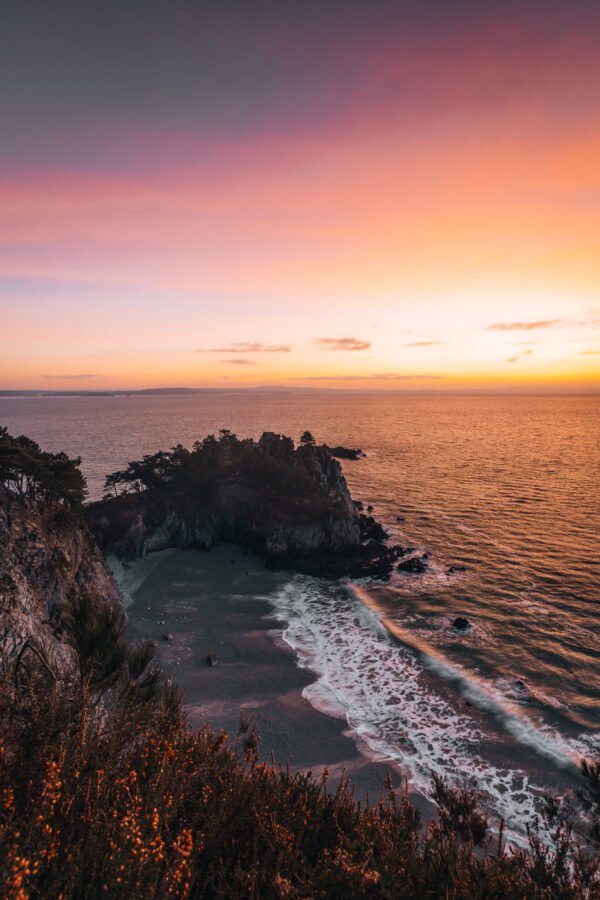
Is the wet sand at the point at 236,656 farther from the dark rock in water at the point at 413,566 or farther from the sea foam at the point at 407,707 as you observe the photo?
the dark rock in water at the point at 413,566

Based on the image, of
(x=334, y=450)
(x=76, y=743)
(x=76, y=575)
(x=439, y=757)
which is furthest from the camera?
(x=334, y=450)

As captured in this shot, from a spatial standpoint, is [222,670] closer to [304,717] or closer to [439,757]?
[304,717]

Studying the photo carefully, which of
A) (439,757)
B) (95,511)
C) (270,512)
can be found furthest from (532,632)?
(95,511)

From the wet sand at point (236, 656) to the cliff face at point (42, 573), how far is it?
Answer: 5212mm

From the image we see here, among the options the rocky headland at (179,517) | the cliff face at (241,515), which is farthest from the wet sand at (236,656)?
the rocky headland at (179,517)

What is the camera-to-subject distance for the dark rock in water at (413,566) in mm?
39781

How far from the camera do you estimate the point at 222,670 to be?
989 inches

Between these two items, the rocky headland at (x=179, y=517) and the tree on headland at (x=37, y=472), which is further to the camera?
the tree on headland at (x=37, y=472)

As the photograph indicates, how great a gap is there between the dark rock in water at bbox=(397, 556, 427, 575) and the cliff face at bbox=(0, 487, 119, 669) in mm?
26236

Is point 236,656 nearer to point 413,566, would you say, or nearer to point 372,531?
point 413,566

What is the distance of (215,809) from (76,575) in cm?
2441

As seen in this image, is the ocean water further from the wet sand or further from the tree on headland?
the tree on headland

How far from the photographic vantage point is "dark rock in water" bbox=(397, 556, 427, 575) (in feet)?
131

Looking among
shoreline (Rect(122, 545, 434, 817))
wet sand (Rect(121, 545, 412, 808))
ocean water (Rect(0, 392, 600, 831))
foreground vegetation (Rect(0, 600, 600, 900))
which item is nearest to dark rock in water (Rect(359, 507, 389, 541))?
ocean water (Rect(0, 392, 600, 831))
